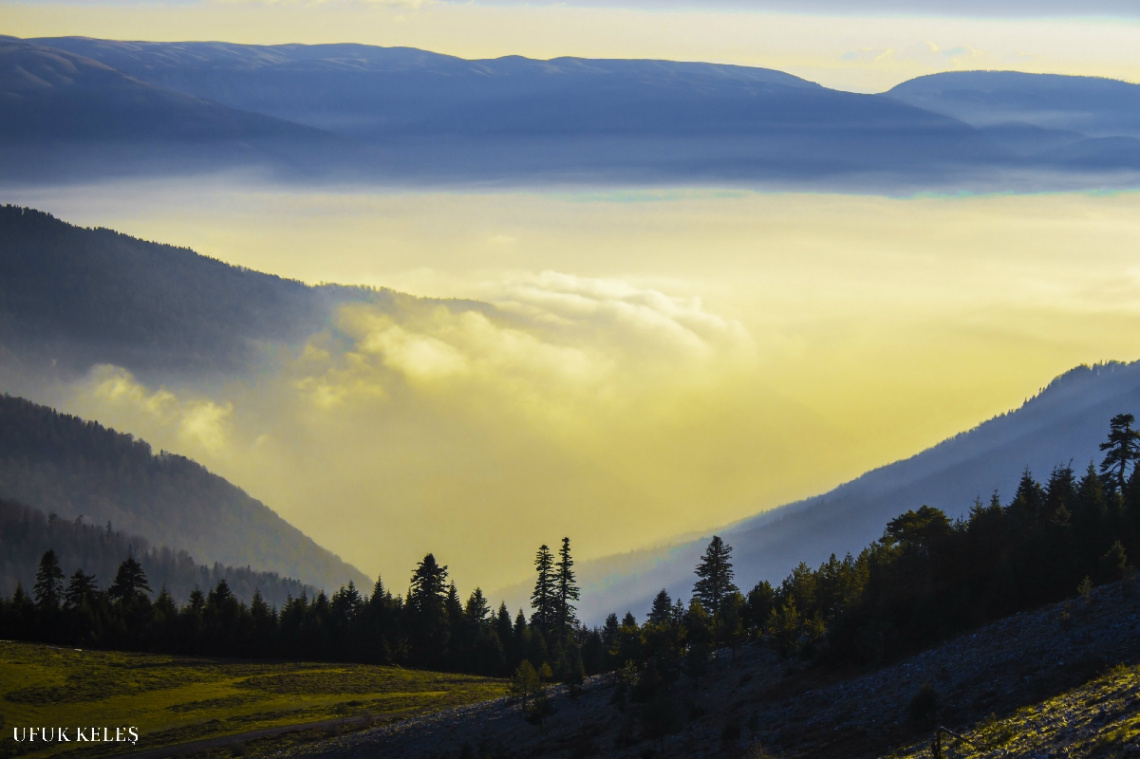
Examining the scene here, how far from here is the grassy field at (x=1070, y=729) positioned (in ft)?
117

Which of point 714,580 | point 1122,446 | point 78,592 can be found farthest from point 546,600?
point 1122,446

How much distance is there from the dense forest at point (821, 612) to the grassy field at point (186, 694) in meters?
6.93

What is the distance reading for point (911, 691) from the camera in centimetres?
5075

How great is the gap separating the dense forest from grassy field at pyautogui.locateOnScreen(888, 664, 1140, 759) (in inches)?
441

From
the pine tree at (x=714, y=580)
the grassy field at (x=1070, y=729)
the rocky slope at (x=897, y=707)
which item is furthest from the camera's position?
the pine tree at (x=714, y=580)

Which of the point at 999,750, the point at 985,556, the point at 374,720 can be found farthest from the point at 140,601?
the point at 999,750

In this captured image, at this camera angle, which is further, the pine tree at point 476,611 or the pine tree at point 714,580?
the pine tree at point 476,611

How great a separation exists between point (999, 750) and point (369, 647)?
278ft

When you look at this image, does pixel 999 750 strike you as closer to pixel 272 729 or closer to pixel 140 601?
pixel 272 729

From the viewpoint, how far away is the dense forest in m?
59.4

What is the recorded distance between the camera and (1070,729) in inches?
1510

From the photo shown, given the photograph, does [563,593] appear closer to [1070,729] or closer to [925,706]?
[925,706]

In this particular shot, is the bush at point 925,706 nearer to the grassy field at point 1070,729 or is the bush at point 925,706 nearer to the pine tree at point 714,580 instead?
the grassy field at point 1070,729

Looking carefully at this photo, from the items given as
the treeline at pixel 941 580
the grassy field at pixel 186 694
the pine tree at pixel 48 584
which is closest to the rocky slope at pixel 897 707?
the treeline at pixel 941 580
